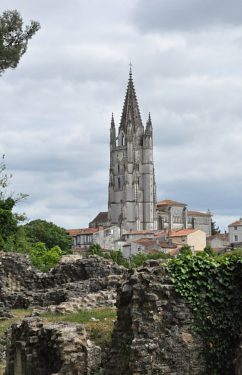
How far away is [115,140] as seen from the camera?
19150cm

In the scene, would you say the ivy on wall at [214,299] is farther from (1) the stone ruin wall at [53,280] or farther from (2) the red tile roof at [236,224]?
(2) the red tile roof at [236,224]

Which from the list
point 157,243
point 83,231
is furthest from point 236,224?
point 83,231

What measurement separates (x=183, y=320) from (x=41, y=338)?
11.0 ft

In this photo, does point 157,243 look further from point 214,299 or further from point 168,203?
point 214,299

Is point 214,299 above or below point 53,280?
below

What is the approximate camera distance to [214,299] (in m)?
12.1

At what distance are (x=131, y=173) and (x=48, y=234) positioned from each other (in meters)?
76.4

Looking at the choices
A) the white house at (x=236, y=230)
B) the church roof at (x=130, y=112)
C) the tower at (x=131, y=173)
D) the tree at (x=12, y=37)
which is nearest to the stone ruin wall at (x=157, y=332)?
the tree at (x=12, y=37)

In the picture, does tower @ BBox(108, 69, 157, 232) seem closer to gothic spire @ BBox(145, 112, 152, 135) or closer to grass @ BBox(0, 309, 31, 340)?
gothic spire @ BBox(145, 112, 152, 135)

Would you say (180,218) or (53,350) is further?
(180,218)

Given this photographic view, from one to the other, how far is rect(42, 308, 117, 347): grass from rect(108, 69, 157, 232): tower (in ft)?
508

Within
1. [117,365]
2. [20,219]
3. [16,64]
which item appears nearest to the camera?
[117,365]

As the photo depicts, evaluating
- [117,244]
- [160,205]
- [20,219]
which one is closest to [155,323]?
[20,219]

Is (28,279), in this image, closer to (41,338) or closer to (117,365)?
(41,338)
